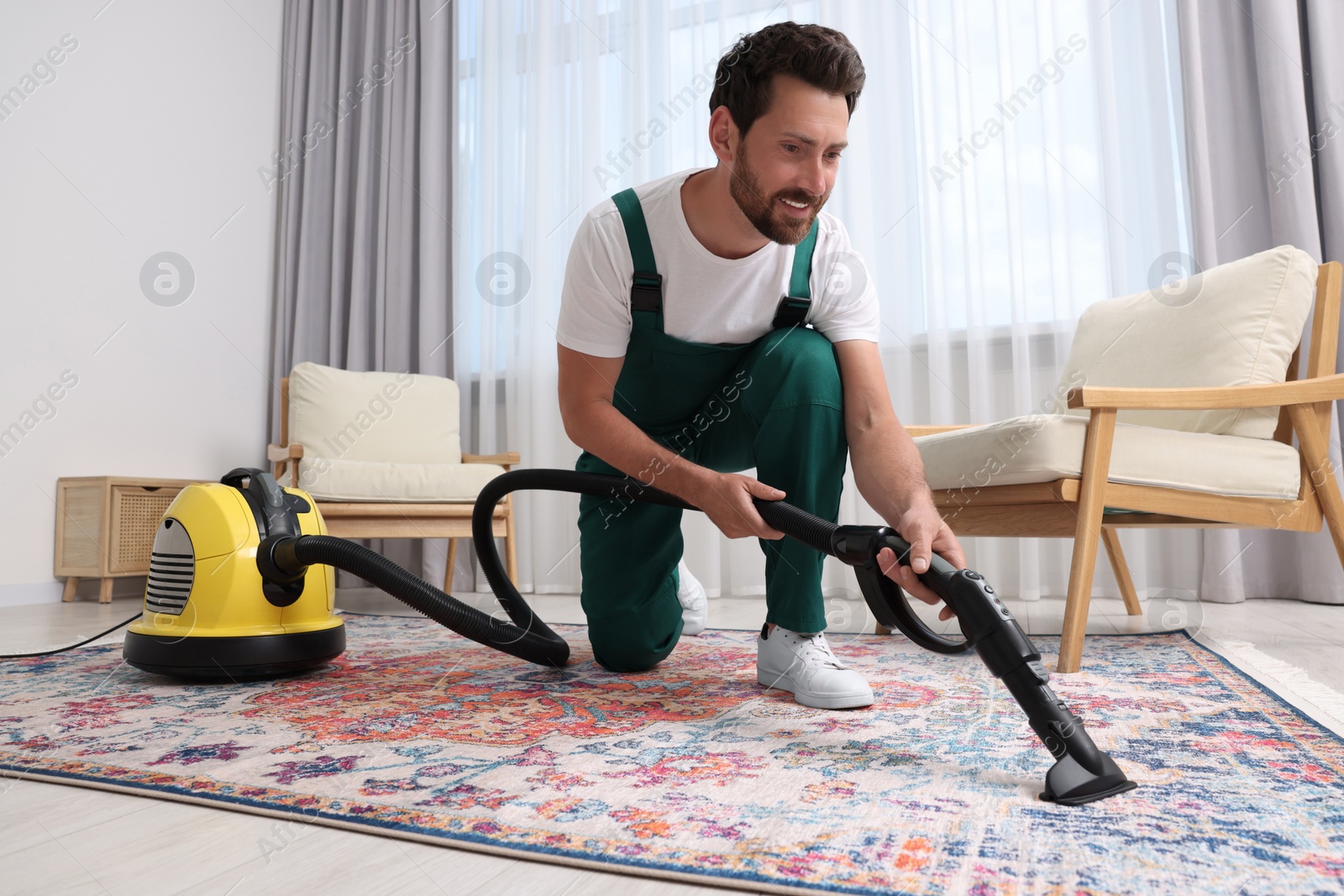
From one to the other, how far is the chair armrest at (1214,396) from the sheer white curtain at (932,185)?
1081 millimetres

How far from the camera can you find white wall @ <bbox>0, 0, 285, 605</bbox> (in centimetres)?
288

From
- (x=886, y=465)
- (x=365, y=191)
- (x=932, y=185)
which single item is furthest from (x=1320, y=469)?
(x=365, y=191)

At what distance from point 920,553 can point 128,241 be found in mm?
3331

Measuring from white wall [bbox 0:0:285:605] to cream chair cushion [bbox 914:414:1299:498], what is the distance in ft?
9.46

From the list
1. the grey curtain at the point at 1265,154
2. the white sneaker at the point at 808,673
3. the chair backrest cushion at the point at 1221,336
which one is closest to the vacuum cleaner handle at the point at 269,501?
the white sneaker at the point at 808,673

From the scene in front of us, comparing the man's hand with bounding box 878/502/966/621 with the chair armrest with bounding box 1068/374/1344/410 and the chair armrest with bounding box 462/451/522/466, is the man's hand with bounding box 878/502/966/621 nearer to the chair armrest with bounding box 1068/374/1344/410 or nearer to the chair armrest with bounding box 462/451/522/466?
the chair armrest with bounding box 1068/374/1344/410

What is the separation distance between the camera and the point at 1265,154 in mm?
2506

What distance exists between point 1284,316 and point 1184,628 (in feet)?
2.15

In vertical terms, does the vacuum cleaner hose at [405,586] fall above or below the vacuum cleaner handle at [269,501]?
below

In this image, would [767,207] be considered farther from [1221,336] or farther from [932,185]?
[932,185]

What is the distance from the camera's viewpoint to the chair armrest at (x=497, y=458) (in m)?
3.04

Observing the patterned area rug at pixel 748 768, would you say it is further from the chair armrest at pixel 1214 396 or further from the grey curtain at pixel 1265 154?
the grey curtain at pixel 1265 154

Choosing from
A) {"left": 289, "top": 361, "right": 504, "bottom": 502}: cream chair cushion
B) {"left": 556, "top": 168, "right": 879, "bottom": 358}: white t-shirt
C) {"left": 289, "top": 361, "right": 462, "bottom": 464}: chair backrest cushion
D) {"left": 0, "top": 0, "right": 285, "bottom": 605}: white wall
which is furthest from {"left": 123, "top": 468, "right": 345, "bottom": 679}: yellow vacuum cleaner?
{"left": 0, "top": 0, "right": 285, "bottom": 605}: white wall

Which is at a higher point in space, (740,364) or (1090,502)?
(740,364)
